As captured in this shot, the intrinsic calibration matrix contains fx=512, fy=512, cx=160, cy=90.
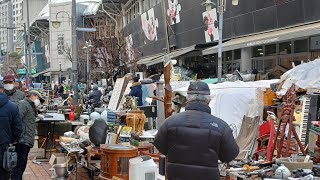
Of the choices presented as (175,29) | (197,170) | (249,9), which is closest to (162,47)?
(175,29)

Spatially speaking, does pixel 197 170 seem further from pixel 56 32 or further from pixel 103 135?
pixel 56 32

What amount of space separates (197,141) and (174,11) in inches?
955

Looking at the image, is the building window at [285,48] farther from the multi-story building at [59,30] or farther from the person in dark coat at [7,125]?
the multi-story building at [59,30]

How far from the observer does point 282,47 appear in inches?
758

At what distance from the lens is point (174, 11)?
28031mm

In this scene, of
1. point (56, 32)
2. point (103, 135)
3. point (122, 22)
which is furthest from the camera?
point (56, 32)

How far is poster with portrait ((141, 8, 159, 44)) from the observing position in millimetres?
32056

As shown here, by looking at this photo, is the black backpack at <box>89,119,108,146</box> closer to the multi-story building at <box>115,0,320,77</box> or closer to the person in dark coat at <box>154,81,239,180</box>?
the person in dark coat at <box>154,81,239,180</box>

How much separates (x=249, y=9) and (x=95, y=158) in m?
12.6

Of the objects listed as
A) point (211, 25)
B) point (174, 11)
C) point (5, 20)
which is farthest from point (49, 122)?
point (5, 20)

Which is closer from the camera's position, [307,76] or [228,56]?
[307,76]

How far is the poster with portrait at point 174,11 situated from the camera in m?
27.4

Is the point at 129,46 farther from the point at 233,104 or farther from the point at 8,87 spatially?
the point at 8,87

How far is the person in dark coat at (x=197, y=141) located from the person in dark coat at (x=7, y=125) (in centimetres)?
333
